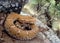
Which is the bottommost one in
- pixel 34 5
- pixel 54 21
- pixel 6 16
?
pixel 54 21

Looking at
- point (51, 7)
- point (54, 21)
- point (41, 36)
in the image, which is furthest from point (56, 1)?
point (41, 36)

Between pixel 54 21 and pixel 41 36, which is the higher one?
pixel 41 36

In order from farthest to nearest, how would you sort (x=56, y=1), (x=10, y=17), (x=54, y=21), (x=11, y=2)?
(x=56, y=1)
(x=54, y=21)
(x=11, y=2)
(x=10, y=17)

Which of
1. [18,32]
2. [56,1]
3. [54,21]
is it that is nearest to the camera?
[18,32]

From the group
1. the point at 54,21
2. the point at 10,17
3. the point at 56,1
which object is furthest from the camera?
the point at 56,1

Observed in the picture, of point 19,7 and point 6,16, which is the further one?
point 19,7

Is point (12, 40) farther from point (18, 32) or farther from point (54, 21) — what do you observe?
point (54, 21)

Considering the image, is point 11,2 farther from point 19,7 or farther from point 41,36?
point 41,36

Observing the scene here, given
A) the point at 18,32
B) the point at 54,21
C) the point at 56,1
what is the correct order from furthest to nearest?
the point at 56,1 → the point at 54,21 → the point at 18,32

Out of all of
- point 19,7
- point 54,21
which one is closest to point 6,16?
point 19,7
